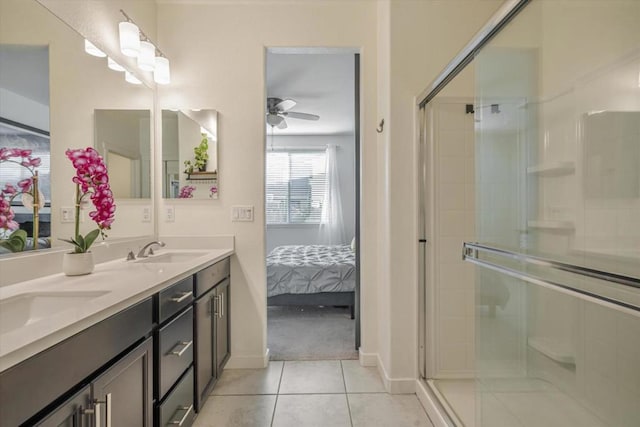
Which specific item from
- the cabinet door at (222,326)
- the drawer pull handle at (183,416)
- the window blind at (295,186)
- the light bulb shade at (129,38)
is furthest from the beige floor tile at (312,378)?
the window blind at (295,186)

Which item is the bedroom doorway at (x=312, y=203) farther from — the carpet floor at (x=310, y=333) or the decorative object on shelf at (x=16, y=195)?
the decorative object on shelf at (x=16, y=195)

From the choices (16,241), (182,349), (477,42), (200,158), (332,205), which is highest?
(477,42)

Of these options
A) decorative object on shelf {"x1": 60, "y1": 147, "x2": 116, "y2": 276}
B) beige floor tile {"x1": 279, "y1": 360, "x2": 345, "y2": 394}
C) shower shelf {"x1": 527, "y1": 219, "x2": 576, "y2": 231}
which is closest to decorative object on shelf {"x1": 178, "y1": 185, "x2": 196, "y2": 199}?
decorative object on shelf {"x1": 60, "y1": 147, "x2": 116, "y2": 276}

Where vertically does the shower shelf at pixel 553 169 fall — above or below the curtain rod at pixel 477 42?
below

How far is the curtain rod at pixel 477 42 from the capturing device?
1.08m

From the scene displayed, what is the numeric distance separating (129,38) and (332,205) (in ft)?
14.9

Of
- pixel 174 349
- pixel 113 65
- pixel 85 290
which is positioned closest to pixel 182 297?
pixel 174 349

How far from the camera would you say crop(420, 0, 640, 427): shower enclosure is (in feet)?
3.69

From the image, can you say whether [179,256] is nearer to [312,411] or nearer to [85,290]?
[85,290]

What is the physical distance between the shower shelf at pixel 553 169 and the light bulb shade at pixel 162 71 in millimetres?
2269

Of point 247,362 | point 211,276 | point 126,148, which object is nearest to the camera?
point 211,276

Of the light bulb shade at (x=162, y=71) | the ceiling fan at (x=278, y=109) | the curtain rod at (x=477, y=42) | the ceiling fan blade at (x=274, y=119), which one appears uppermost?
the ceiling fan at (x=278, y=109)

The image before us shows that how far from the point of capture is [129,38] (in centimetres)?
193

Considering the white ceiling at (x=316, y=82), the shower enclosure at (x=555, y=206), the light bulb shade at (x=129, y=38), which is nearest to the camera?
the shower enclosure at (x=555, y=206)
